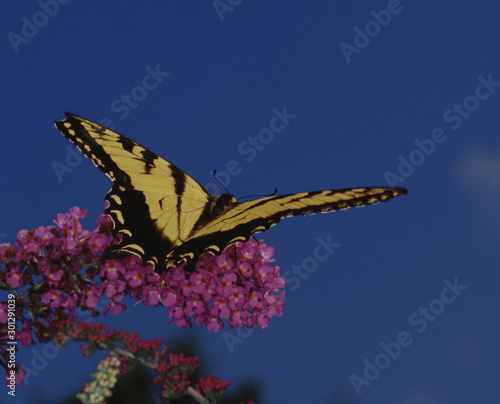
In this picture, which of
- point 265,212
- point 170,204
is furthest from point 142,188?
point 265,212

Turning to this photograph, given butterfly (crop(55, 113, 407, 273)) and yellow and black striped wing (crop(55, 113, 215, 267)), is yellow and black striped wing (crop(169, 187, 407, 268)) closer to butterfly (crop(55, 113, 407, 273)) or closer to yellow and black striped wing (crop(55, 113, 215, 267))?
butterfly (crop(55, 113, 407, 273))

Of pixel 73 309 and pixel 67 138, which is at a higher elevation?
pixel 67 138

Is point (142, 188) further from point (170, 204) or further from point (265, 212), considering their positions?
point (265, 212)

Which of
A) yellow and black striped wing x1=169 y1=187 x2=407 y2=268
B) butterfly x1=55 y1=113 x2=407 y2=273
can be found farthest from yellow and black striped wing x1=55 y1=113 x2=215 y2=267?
yellow and black striped wing x1=169 y1=187 x2=407 y2=268

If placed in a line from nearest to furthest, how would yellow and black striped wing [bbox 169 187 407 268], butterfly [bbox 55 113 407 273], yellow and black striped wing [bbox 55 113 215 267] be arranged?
yellow and black striped wing [bbox 169 187 407 268], butterfly [bbox 55 113 407 273], yellow and black striped wing [bbox 55 113 215 267]

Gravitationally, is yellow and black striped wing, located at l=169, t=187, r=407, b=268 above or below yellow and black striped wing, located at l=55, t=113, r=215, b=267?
below

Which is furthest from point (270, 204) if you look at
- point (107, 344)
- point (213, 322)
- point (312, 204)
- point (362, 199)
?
point (107, 344)

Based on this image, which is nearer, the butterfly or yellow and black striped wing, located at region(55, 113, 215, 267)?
the butterfly

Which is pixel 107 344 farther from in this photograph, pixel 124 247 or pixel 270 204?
pixel 270 204
